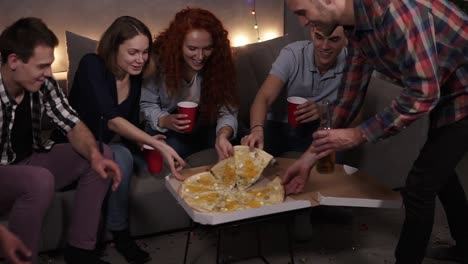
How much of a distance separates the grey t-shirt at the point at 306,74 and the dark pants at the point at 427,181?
76cm

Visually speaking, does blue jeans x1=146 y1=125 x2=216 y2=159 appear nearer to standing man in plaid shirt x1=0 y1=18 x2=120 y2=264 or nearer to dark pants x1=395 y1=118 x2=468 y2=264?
standing man in plaid shirt x1=0 y1=18 x2=120 y2=264

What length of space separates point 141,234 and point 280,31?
1752mm

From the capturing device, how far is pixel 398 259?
2.01 metres

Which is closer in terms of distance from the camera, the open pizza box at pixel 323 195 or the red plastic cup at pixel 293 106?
the open pizza box at pixel 323 195

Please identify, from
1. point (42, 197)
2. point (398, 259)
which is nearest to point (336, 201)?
point (398, 259)

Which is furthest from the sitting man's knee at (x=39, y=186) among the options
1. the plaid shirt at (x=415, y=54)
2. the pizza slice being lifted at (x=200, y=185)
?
the plaid shirt at (x=415, y=54)

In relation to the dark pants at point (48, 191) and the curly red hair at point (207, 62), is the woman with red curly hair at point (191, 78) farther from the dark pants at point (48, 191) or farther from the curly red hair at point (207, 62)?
the dark pants at point (48, 191)

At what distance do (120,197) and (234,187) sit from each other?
0.57 m

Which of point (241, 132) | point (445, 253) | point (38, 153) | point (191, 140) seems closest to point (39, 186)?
point (38, 153)

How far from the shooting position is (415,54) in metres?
1.57

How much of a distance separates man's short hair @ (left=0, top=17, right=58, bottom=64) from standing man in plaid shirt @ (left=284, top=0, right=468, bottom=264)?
2.86 feet

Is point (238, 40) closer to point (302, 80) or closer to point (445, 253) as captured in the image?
point (302, 80)

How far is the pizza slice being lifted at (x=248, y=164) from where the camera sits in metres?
1.98

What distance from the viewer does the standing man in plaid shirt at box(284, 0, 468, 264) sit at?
1.58 metres
